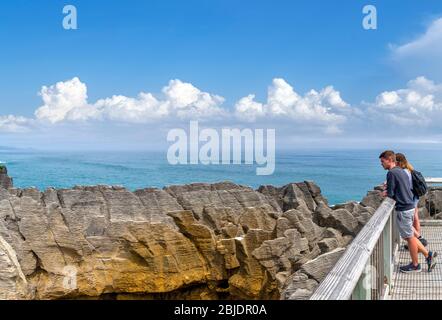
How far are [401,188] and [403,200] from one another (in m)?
0.15

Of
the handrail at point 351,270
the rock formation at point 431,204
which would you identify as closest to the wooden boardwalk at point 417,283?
the handrail at point 351,270

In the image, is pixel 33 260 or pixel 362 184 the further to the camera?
pixel 362 184

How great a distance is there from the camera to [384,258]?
6137mm

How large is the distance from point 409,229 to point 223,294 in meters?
11.2

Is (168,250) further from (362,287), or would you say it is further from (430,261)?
(362,287)

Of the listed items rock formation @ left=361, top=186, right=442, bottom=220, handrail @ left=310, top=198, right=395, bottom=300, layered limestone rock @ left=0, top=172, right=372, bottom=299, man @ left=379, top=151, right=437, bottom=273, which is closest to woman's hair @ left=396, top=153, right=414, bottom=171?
man @ left=379, top=151, right=437, bottom=273

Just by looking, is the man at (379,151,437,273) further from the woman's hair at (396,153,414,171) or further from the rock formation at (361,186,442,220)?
the rock formation at (361,186,442,220)

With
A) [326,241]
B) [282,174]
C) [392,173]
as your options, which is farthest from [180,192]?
[282,174]

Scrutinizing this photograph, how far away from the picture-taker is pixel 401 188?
6766 mm

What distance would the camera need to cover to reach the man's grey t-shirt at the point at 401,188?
265 inches

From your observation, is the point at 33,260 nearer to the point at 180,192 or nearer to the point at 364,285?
the point at 180,192

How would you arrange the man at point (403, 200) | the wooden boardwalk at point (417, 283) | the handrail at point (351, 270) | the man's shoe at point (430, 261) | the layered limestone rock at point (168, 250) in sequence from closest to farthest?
1. the handrail at point (351, 270)
2. the wooden boardwalk at point (417, 283)
3. the man at point (403, 200)
4. the man's shoe at point (430, 261)
5. the layered limestone rock at point (168, 250)

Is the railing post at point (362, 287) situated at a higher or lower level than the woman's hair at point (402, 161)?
lower

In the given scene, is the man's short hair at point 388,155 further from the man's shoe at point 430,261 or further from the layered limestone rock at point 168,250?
the layered limestone rock at point 168,250
